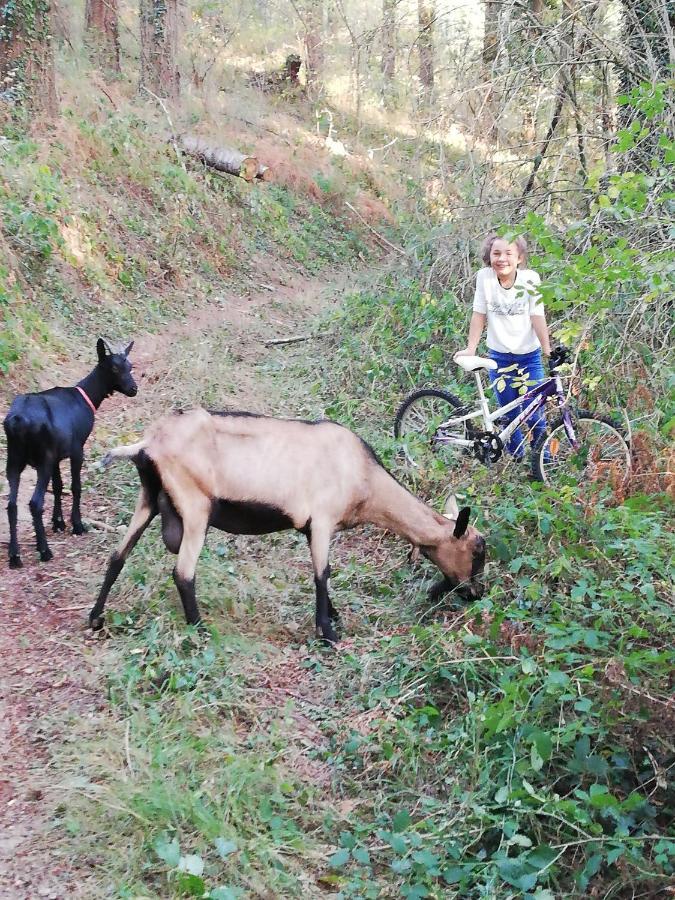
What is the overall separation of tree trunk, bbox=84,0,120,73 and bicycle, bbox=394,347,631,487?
12.5 meters

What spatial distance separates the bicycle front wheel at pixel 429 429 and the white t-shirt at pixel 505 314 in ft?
2.61

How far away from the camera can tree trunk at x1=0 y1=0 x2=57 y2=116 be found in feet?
36.1

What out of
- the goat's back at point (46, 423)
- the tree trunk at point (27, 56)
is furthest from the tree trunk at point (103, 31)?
the goat's back at point (46, 423)

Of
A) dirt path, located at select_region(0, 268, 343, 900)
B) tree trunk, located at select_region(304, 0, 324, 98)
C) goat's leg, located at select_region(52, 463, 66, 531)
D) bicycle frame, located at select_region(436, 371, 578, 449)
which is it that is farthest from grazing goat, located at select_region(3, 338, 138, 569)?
tree trunk, located at select_region(304, 0, 324, 98)

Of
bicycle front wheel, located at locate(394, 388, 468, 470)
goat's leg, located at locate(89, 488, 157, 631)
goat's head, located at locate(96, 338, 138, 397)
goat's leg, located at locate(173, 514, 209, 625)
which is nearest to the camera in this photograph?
goat's leg, located at locate(173, 514, 209, 625)

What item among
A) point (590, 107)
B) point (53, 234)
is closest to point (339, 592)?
point (590, 107)

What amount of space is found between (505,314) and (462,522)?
1805mm

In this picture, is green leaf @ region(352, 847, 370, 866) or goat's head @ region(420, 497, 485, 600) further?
goat's head @ region(420, 497, 485, 600)

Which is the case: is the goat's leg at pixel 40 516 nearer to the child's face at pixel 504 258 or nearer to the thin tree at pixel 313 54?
the child's face at pixel 504 258

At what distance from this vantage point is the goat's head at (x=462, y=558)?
17.0ft

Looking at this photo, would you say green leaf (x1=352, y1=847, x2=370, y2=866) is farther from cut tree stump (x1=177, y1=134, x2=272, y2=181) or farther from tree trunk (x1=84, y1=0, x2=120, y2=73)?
tree trunk (x1=84, y1=0, x2=120, y2=73)

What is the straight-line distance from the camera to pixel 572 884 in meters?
3.31

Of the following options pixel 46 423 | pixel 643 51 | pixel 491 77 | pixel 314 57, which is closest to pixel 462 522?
pixel 46 423

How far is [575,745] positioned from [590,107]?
6423 mm
